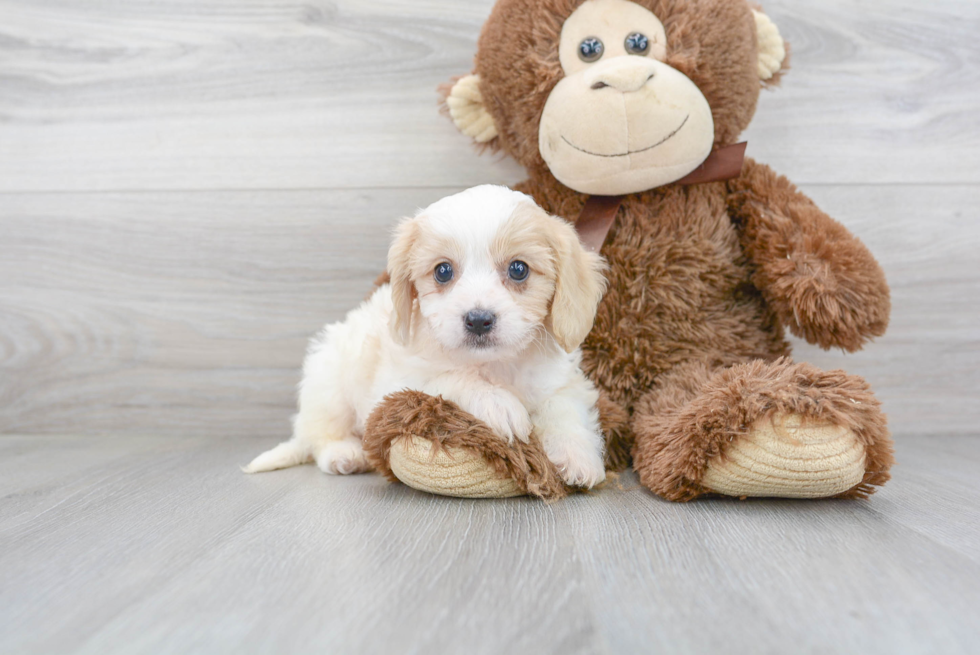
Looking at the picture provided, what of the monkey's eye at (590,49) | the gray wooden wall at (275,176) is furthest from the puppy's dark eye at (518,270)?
the gray wooden wall at (275,176)

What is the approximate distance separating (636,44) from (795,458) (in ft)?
2.67

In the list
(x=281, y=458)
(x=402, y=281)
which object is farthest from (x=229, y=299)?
(x=402, y=281)

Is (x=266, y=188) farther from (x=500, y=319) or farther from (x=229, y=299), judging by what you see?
(x=500, y=319)

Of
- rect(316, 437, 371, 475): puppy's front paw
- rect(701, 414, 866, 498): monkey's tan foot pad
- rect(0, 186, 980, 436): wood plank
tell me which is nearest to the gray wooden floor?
rect(0, 186, 980, 436): wood plank

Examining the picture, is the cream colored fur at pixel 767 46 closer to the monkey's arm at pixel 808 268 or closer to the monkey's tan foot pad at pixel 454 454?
the monkey's arm at pixel 808 268

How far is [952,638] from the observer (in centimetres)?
65

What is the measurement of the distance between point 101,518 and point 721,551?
94 cm

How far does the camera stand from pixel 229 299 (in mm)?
1749

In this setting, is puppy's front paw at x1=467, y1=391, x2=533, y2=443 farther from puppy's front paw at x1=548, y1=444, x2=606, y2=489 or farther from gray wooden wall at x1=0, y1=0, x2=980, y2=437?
gray wooden wall at x1=0, y1=0, x2=980, y2=437

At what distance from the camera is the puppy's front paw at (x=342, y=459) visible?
1.35m

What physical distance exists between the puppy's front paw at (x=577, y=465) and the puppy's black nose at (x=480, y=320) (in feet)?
0.83

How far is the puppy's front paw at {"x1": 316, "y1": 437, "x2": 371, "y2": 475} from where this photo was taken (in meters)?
1.35

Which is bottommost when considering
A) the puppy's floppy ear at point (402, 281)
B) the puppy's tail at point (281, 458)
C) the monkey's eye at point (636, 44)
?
the puppy's tail at point (281, 458)

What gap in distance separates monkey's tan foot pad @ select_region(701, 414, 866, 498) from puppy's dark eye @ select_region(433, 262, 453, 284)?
1.69 ft
